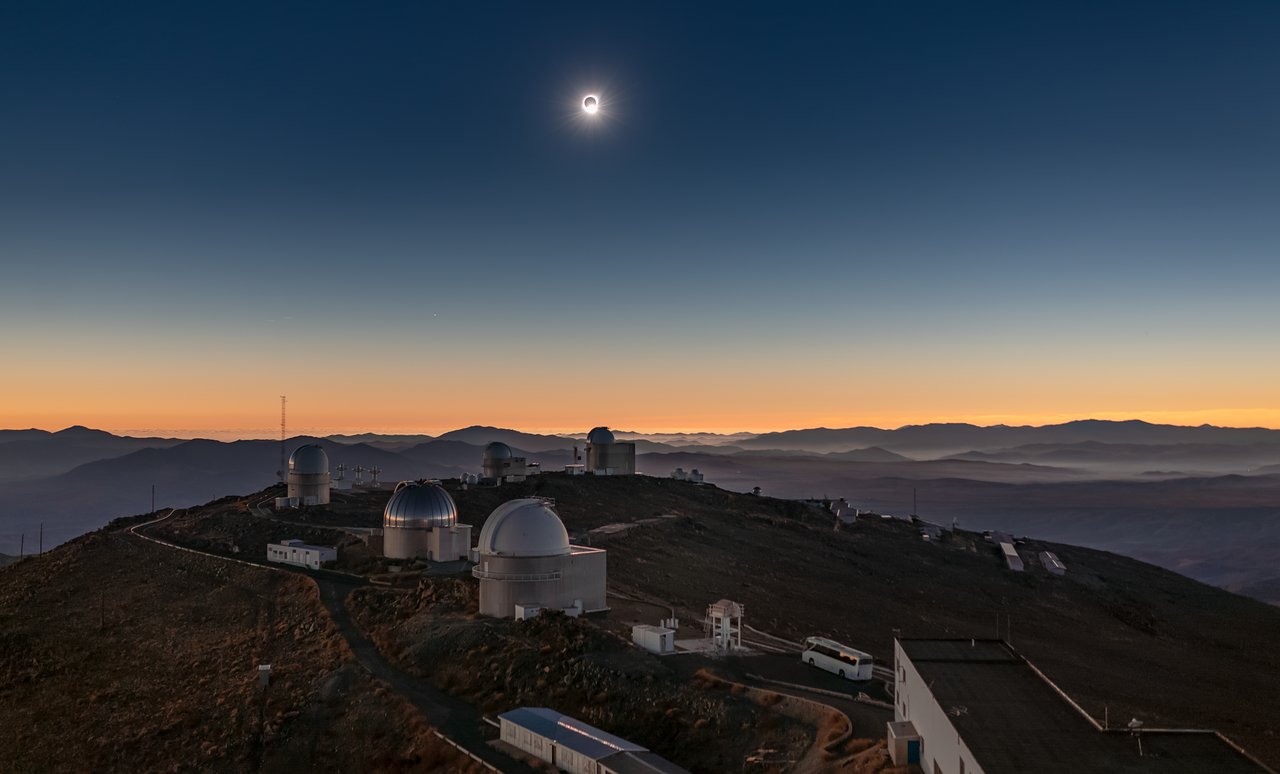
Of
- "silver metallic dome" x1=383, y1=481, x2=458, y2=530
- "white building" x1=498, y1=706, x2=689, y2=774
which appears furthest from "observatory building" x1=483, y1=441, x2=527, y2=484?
"white building" x1=498, y1=706, x2=689, y2=774

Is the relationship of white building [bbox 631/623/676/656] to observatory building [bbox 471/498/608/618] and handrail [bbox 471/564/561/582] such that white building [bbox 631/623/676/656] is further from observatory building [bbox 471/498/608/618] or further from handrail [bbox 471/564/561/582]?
handrail [bbox 471/564/561/582]

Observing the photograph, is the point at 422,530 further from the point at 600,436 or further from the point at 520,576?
the point at 600,436

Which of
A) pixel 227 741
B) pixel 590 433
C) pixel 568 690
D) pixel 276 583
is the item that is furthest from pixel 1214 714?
pixel 590 433

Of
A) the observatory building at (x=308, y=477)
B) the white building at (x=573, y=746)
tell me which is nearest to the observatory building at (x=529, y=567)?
the white building at (x=573, y=746)

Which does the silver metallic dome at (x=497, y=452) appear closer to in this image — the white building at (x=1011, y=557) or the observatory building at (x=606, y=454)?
the observatory building at (x=606, y=454)

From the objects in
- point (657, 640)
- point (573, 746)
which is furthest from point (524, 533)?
point (573, 746)

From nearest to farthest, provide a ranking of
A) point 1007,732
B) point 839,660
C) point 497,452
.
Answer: point 1007,732 < point 839,660 < point 497,452

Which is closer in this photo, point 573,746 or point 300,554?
point 573,746
